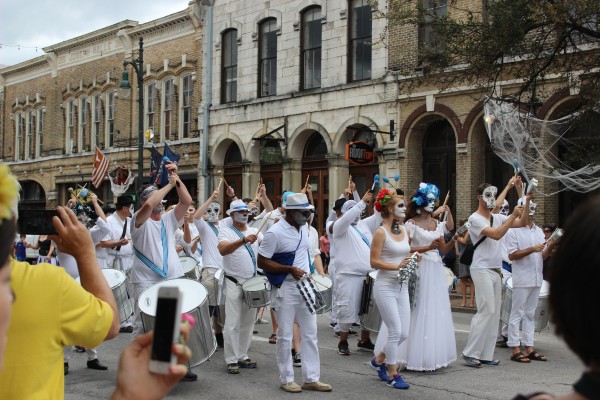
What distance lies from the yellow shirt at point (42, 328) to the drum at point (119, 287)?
7078 mm

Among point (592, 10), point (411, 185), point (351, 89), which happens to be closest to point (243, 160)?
point (351, 89)

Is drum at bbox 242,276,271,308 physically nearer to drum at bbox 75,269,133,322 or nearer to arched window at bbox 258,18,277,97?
drum at bbox 75,269,133,322

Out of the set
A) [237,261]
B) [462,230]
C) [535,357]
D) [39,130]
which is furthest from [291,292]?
[39,130]

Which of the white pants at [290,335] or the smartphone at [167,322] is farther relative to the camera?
the white pants at [290,335]

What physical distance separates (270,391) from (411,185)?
1570cm

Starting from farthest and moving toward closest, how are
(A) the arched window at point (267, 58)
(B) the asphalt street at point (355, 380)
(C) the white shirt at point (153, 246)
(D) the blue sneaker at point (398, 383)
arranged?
(A) the arched window at point (267, 58) < (C) the white shirt at point (153, 246) < (D) the blue sneaker at point (398, 383) < (B) the asphalt street at point (355, 380)

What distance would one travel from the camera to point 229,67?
30984mm

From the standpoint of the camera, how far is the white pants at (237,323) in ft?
32.9

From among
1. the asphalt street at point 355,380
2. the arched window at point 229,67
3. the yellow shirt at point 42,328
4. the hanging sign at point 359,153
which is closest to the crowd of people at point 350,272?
the asphalt street at point 355,380

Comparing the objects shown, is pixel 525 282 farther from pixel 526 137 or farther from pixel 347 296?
pixel 526 137

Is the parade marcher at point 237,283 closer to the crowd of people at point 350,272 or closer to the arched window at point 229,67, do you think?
the crowd of people at point 350,272

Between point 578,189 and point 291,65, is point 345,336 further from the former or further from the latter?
point 291,65

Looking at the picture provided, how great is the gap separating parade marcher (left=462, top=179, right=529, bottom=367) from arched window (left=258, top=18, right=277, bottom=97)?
1919cm

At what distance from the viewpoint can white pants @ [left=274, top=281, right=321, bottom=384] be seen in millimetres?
8766
